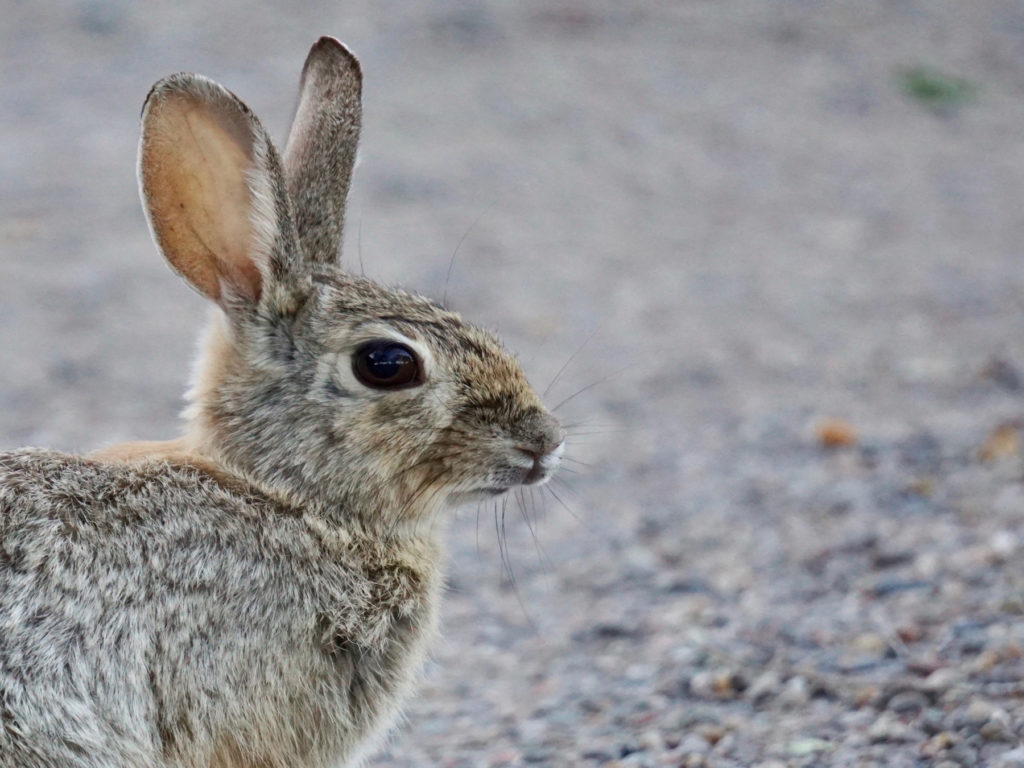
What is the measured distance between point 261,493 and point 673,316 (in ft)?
21.5

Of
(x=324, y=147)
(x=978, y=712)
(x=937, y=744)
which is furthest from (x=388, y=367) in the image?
(x=978, y=712)

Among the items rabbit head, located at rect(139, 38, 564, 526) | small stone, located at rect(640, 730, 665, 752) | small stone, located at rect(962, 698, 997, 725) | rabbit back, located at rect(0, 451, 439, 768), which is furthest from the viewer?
small stone, located at rect(640, 730, 665, 752)

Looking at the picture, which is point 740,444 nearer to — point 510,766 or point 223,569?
point 510,766

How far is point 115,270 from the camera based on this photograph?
34.8ft

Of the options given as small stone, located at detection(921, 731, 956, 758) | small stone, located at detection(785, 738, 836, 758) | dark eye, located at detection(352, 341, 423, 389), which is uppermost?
dark eye, located at detection(352, 341, 423, 389)

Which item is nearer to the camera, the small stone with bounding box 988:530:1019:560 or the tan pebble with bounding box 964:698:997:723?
the tan pebble with bounding box 964:698:997:723

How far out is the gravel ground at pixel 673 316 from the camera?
18.6 ft

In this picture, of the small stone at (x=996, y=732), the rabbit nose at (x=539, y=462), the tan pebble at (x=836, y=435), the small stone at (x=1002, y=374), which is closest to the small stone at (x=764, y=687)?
the small stone at (x=996, y=732)

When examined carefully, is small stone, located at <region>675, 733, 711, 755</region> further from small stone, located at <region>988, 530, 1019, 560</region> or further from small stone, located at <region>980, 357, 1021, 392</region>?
small stone, located at <region>980, 357, 1021, 392</region>

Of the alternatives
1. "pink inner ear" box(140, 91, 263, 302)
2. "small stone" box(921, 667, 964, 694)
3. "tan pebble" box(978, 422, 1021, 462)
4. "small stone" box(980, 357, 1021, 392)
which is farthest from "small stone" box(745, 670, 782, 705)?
"small stone" box(980, 357, 1021, 392)

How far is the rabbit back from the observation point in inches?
153

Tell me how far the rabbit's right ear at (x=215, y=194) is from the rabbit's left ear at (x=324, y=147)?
11.0 inches

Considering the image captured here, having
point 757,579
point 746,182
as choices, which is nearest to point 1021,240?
point 746,182

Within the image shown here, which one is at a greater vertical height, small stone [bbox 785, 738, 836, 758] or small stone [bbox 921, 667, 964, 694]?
small stone [bbox 921, 667, 964, 694]
